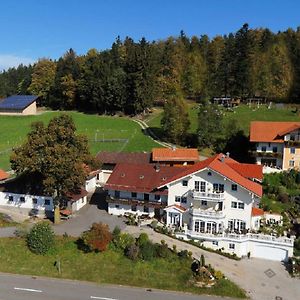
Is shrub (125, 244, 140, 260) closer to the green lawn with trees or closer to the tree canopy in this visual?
the green lawn with trees

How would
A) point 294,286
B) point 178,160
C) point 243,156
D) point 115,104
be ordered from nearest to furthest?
point 294,286 → point 178,160 → point 243,156 → point 115,104

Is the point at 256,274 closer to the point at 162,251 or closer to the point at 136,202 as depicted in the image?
the point at 162,251

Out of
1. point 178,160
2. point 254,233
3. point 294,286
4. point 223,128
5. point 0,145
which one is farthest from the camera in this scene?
point 0,145

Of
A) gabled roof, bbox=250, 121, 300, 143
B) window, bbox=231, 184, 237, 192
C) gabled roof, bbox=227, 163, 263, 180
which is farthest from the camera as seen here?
gabled roof, bbox=250, 121, 300, 143

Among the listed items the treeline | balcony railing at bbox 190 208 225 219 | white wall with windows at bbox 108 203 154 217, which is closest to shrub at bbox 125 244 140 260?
balcony railing at bbox 190 208 225 219

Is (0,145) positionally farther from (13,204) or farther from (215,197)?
(215,197)

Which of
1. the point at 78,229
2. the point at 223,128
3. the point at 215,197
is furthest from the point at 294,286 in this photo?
the point at 223,128

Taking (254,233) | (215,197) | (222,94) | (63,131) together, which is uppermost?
(222,94)
